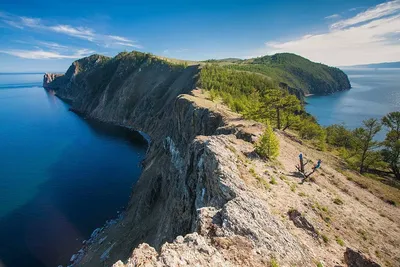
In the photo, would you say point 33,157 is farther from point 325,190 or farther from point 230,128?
point 325,190

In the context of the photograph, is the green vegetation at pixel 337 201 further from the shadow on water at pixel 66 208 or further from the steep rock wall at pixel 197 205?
the shadow on water at pixel 66 208

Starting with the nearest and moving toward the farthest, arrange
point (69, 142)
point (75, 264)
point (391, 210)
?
point (391, 210) → point (75, 264) → point (69, 142)

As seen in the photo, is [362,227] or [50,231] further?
Answer: [50,231]

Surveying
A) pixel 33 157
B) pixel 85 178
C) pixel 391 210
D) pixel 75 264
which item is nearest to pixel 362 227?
pixel 391 210

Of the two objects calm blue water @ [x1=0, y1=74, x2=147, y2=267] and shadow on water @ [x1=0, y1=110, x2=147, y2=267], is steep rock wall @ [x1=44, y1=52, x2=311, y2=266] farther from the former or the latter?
calm blue water @ [x1=0, y1=74, x2=147, y2=267]

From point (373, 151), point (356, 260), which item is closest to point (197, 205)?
point (356, 260)

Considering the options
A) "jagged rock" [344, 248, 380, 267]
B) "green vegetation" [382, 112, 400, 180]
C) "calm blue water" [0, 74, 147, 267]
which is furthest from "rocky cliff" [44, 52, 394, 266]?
"green vegetation" [382, 112, 400, 180]

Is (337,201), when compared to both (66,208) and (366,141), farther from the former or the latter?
(66,208)
